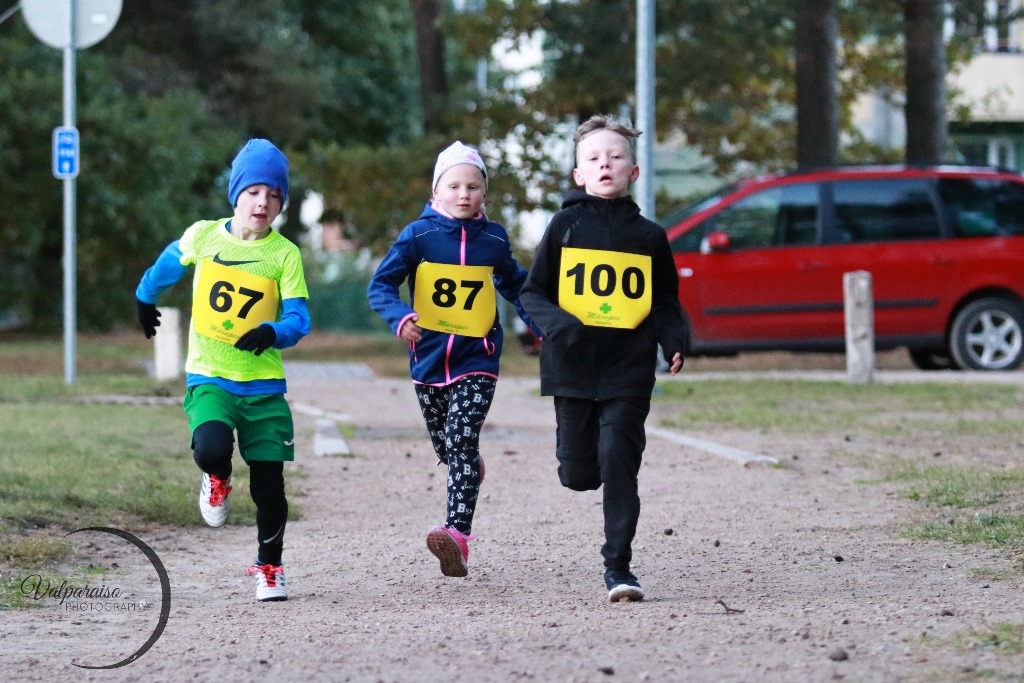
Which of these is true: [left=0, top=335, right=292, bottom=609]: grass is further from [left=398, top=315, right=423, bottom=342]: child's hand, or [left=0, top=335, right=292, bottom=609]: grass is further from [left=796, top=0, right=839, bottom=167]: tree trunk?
[left=796, top=0, right=839, bottom=167]: tree trunk

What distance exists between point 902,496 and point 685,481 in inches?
50.9

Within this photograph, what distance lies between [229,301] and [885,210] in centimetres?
1210

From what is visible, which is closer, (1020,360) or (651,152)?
(651,152)

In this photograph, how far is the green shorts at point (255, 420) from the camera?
18.9ft

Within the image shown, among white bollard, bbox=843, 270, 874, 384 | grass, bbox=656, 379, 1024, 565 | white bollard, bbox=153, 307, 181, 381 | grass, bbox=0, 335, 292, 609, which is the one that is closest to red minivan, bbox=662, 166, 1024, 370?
grass, bbox=656, 379, 1024, 565

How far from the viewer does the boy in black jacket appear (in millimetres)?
5645

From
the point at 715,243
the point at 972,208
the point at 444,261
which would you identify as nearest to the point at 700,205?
the point at 715,243

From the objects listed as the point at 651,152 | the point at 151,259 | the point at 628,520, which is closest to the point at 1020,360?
the point at 651,152

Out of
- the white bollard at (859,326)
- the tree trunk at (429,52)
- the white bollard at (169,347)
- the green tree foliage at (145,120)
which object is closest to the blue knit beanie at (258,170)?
the white bollard at (859,326)

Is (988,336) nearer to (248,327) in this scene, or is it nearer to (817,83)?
(817,83)

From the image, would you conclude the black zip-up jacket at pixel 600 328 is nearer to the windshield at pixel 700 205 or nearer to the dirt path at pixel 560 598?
the dirt path at pixel 560 598

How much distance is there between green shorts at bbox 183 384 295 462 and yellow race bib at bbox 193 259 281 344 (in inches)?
7.7

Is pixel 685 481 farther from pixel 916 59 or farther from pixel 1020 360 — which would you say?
pixel 916 59

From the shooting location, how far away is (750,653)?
14.8ft
